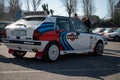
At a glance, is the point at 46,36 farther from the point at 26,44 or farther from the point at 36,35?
the point at 26,44

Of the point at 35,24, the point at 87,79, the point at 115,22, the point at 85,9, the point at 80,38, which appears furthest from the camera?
the point at 85,9

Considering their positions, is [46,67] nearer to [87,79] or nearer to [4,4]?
[87,79]

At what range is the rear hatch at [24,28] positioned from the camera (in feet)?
34.9

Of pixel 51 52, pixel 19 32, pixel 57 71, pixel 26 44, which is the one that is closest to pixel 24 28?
pixel 19 32

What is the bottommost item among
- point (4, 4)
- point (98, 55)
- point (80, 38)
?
point (98, 55)

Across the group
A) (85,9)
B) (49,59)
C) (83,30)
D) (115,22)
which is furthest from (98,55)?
(85,9)

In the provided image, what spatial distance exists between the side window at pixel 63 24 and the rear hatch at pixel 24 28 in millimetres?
689

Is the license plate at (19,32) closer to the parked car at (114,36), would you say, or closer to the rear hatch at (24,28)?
the rear hatch at (24,28)

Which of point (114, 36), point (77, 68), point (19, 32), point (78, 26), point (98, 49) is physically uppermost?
point (78, 26)

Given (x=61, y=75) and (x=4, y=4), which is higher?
(x=4, y=4)

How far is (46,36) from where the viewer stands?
35.0 feet

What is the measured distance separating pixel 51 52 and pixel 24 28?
1282mm

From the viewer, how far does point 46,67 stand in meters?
9.87

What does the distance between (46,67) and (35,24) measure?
183cm
